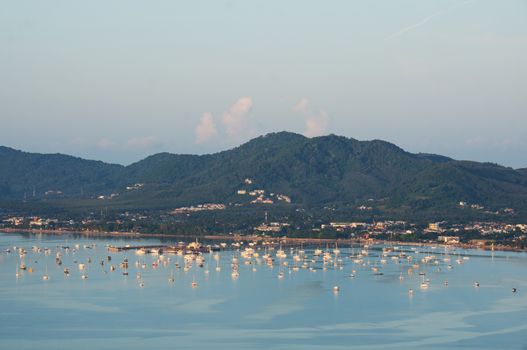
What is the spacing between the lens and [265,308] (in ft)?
180

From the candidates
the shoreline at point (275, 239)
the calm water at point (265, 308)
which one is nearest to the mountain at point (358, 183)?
the shoreline at point (275, 239)

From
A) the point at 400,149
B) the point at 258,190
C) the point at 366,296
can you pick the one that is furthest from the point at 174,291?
the point at 400,149

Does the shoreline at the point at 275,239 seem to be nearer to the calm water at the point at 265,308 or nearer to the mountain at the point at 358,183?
the calm water at the point at 265,308

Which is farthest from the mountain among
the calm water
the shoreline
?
the calm water

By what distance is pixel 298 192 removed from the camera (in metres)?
178

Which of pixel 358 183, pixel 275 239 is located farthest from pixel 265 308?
pixel 358 183

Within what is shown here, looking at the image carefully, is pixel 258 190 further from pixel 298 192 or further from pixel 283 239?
pixel 283 239

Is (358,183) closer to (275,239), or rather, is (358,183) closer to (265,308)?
(275,239)

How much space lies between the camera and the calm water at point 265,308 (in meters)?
46.1

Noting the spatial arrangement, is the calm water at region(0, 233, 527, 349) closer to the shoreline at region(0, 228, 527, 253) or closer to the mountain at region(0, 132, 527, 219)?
the shoreline at region(0, 228, 527, 253)

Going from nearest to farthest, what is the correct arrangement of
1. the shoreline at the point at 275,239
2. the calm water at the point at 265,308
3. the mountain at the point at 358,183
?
1. the calm water at the point at 265,308
2. the shoreline at the point at 275,239
3. the mountain at the point at 358,183

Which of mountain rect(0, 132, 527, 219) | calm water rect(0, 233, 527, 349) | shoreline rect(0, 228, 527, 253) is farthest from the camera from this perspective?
mountain rect(0, 132, 527, 219)

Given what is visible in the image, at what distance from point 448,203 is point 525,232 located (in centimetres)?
4235

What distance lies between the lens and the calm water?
46062 millimetres
